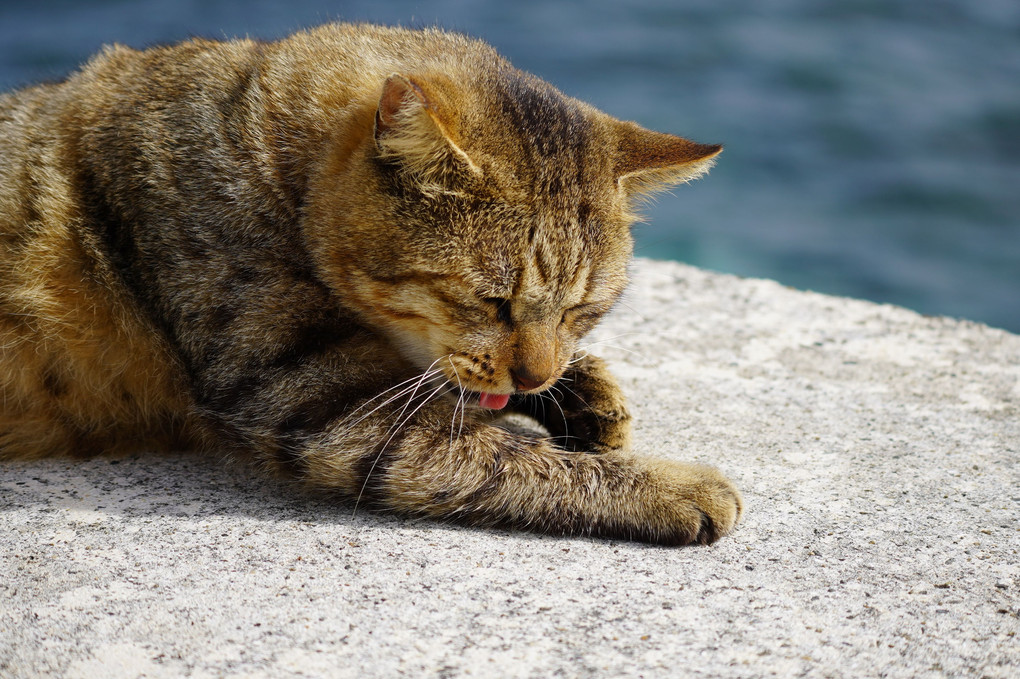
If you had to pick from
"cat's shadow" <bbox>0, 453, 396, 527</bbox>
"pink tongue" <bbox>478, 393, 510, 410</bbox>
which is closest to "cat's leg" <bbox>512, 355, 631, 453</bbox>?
"pink tongue" <bbox>478, 393, 510, 410</bbox>

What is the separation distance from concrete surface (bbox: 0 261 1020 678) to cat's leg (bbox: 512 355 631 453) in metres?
0.22

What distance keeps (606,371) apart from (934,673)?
1281 millimetres

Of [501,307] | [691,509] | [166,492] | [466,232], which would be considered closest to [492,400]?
[501,307]

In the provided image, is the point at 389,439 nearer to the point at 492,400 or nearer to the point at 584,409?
the point at 492,400

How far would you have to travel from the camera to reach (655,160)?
2.60 m

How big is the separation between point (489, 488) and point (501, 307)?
461mm

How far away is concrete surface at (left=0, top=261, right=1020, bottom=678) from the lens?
5.95 ft

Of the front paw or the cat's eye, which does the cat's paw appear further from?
the cat's eye

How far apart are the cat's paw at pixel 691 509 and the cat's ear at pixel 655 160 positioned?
2.79ft

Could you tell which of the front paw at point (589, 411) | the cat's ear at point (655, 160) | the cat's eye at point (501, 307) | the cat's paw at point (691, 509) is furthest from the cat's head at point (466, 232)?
the cat's paw at point (691, 509)

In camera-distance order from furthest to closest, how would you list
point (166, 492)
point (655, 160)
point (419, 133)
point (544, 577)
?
1. point (655, 160)
2. point (166, 492)
3. point (419, 133)
4. point (544, 577)

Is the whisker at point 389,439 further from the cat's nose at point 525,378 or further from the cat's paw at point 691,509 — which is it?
the cat's paw at point 691,509

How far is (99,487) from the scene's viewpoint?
8.14 feet

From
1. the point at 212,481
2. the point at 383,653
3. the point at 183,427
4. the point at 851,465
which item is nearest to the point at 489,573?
the point at 383,653
